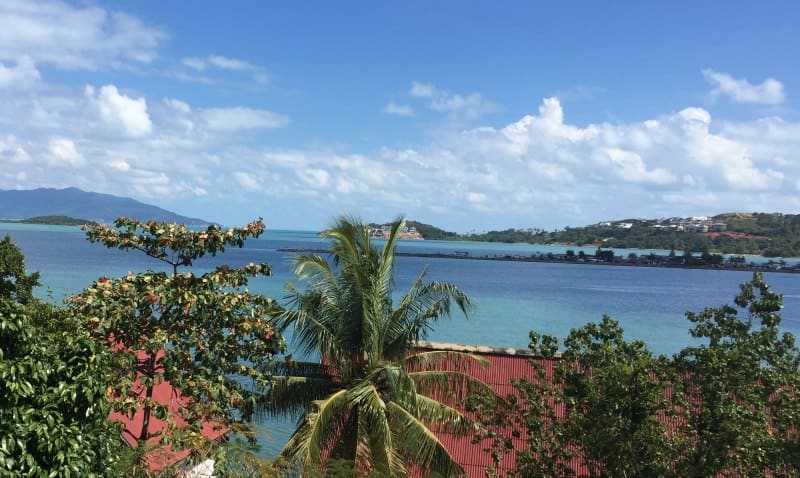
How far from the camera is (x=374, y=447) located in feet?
35.0

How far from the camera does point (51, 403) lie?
600cm

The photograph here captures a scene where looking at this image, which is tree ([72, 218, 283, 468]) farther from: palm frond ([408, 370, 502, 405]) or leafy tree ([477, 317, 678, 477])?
leafy tree ([477, 317, 678, 477])

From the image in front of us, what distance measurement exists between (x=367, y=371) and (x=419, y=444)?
1717 mm

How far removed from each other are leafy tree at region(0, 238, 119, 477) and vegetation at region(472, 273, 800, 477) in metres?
5.28

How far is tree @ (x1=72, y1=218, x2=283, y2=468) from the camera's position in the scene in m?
8.40

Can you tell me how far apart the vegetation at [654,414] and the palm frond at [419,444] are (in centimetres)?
104

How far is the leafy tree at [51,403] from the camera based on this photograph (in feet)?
18.4

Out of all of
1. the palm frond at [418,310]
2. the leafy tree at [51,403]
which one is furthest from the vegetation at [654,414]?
the leafy tree at [51,403]

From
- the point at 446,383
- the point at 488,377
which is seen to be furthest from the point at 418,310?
the point at 488,377

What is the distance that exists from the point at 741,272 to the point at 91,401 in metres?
135

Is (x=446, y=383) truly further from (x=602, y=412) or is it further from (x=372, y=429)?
(x=602, y=412)

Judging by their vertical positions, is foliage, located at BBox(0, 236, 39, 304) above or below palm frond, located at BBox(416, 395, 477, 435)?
above

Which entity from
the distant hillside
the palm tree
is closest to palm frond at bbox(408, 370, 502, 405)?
the palm tree

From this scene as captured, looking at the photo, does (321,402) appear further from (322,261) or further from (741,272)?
(741,272)
